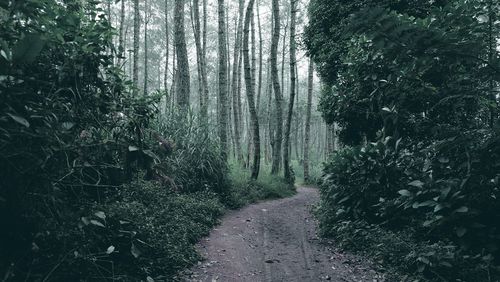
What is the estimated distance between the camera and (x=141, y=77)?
36312 millimetres

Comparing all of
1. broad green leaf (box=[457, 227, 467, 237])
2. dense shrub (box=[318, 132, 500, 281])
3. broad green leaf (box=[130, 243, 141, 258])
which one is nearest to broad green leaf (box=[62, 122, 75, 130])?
broad green leaf (box=[130, 243, 141, 258])

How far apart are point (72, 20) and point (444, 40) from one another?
3344mm

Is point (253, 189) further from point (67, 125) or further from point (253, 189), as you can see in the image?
point (67, 125)

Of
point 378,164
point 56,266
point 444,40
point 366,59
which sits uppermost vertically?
point 366,59

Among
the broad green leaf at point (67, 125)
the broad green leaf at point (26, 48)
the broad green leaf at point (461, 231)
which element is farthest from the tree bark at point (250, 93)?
the broad green leaf at point (26, 48)

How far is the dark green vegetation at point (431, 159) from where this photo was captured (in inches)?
127

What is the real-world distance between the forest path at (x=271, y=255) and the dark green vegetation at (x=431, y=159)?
1.54ft

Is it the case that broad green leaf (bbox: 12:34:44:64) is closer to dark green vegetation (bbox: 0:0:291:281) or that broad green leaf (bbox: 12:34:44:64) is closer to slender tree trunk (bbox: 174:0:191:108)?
dark green vegetation (bbox: 0:0:291:281)

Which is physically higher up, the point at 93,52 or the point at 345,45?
the point at 345,45

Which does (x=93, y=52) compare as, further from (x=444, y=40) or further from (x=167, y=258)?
(x=444, y=40)

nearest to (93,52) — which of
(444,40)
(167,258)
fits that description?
(167,258)

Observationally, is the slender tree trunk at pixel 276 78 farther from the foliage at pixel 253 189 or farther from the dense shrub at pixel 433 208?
the dense shrub at pixel 433 208

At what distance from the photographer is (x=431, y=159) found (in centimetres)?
455

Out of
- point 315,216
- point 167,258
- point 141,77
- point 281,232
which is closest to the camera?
point 167,258
